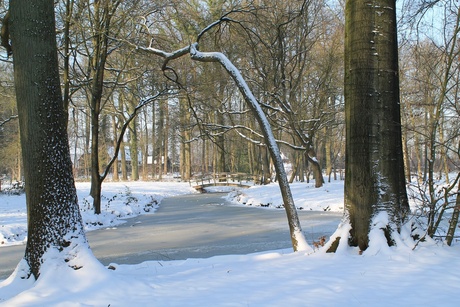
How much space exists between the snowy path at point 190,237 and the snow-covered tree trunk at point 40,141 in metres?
3.12

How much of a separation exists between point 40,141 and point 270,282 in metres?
2.88

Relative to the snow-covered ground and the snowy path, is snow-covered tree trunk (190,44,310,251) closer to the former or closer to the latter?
the snow-covered ground

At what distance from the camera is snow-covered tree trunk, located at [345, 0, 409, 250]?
15.5 feet

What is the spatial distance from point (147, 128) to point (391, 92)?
151 ft

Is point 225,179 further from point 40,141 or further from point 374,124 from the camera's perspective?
point 40,141

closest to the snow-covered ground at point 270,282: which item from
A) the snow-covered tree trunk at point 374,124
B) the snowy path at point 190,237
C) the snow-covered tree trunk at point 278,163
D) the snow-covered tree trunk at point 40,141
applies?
the snow-covered tree trunk at point 40,141

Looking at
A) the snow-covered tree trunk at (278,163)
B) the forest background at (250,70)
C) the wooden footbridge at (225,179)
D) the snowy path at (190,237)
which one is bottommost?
the snowy path at (190,237)

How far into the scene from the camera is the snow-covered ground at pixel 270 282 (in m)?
3.30

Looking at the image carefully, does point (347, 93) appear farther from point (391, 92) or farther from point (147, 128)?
point (147, 128)

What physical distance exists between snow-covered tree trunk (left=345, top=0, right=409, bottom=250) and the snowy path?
3435 millimetres

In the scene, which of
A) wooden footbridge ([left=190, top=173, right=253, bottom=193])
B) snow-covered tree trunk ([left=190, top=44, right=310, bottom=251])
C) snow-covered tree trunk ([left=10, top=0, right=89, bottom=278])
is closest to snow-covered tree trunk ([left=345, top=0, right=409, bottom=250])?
snow-covered tree trunk ([left=190, top=44, right=310, bottom=251])

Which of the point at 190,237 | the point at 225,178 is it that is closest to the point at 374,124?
the point at 190,237

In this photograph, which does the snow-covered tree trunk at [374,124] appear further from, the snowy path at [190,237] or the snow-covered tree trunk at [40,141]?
the snowy path at [190,237]

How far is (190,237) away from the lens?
10141mm
